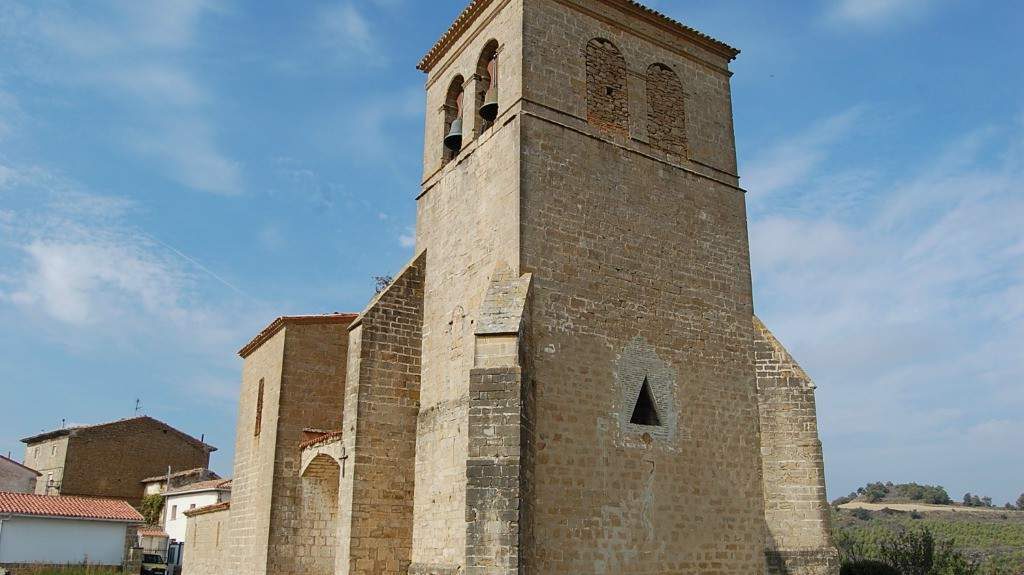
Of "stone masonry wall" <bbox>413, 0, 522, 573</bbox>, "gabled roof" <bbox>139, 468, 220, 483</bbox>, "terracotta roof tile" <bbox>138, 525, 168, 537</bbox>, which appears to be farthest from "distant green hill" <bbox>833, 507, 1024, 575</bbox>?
"gabled roof" <bbox>139, 468, 220, 483</bbox>

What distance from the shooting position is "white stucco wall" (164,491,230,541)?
27.6 m

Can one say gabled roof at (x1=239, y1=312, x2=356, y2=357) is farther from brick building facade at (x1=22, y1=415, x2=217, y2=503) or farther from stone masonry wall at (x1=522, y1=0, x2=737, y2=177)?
brick building facade at (x1=22, y1=415, x2=217, y2=503)

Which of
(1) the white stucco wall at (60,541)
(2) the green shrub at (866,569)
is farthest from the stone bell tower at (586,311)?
(1) the white stucco wall at (60,541)

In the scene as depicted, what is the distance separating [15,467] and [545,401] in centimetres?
3279

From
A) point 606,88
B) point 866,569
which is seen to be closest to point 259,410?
point 606,88

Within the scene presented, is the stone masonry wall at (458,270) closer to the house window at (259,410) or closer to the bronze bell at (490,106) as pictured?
the bronze bell at (490,106)

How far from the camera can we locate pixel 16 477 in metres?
34.7

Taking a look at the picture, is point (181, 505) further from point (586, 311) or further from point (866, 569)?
point (586, 311)

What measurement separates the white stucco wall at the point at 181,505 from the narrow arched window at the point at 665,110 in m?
19.9

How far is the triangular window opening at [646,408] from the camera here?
37.6 ft

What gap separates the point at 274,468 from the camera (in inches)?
554

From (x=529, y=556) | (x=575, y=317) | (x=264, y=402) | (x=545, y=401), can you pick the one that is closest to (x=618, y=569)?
(x=529, y=556)

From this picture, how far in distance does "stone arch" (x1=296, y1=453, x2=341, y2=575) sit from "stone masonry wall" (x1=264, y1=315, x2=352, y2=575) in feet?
0.05

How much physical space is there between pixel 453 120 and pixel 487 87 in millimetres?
1129
